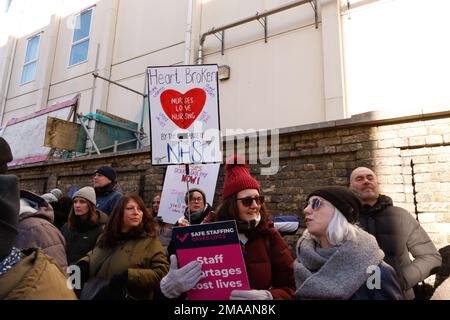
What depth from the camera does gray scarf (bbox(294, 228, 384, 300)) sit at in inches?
62.6

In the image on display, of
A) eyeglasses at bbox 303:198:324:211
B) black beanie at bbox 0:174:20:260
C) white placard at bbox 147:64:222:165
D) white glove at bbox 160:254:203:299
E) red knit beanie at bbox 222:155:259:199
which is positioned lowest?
white glove at bbox 160:254:203:299

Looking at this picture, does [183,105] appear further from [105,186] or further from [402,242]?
[402,242]

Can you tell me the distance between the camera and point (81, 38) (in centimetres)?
1132

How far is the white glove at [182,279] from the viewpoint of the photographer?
1.72 meters

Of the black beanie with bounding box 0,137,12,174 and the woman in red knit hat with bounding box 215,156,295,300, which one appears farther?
the woman in red knit hat with bounding box 215,156,295,300

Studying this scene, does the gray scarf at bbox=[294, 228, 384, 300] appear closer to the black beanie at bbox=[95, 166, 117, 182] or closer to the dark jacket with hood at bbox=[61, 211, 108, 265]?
the dark jacket with hood at bbox=[61, 211, 108, 265]

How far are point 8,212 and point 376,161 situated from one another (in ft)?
11.9

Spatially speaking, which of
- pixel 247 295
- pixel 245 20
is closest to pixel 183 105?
pixel 247 295

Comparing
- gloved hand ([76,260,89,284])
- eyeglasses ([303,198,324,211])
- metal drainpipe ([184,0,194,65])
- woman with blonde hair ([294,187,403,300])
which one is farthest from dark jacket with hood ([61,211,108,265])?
metal drainpipe ([184,0,194,65])

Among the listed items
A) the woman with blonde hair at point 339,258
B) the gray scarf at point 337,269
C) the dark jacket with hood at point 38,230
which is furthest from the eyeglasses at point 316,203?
the dark jacket with hood at point 38,230

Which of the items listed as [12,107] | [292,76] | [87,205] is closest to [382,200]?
[87,205]
